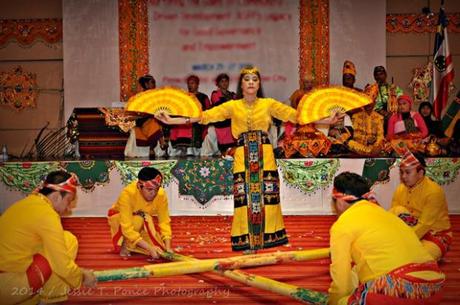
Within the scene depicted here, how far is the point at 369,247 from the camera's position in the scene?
253 centimetres

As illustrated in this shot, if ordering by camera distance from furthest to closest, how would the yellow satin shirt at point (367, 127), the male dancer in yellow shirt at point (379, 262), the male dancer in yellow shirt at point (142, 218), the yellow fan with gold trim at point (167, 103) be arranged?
the yellow satin shirt at point (367, 127) < the yellow fan with gold trim at point (167, 103) < the male dancer in yellow shirt at point (142, 218) < the male dancer in yellow shirt at point (379, 262)

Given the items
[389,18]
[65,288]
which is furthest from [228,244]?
[389,18]

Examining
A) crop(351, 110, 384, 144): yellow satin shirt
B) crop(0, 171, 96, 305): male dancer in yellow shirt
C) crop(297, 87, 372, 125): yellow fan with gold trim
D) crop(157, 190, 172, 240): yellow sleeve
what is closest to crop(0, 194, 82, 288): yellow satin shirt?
crop(0, 171, 96, 305): male dancer in yellow shirt

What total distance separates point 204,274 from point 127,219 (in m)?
0.73

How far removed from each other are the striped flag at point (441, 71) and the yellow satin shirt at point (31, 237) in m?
6.46

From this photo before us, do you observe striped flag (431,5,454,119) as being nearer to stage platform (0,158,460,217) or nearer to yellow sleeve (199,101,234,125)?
stage platform (0,158,460,217)

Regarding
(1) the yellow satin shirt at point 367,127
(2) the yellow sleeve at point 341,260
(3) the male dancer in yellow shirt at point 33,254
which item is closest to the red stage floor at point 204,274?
(3) the male dancer in yellow shirt at point 33,254

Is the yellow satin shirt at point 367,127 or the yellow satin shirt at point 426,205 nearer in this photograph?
the yellow satin shirt at point 426,205

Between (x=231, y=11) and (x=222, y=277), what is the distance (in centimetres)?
617

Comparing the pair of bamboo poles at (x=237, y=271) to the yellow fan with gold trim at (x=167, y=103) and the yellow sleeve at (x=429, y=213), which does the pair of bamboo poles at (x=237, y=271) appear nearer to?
the yellow sleeve at (x=429, y=213)

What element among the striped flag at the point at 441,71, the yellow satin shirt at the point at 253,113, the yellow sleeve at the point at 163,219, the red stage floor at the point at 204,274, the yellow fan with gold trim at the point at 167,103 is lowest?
the red stage floor at the point at 204,274

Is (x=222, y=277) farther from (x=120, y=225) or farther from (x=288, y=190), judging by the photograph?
(x=288, y=190)

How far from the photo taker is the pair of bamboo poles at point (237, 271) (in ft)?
9.87

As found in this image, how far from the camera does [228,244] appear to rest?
4938 mm
